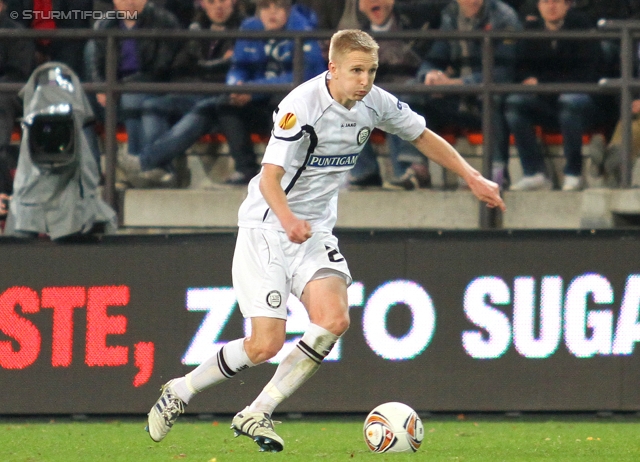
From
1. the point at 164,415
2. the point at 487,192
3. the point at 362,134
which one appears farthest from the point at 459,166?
the point at 164,415

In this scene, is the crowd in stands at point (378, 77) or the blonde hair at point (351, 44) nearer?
the blonde hair at point (351, 44)

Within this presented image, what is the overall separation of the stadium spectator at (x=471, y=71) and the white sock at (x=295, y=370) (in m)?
3.16

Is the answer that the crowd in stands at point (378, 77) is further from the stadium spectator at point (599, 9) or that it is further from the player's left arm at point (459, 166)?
the player's left arm at point (459, 166)

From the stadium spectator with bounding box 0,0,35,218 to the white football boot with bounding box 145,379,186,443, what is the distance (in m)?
3.03

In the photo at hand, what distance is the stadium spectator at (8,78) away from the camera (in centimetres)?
866

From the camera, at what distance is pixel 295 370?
6.02 metres

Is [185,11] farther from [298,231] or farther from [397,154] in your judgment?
[298,231]

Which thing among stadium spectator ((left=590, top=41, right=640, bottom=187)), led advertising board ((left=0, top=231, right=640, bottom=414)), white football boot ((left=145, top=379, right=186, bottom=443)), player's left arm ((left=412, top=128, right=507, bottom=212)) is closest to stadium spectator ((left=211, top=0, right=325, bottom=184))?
led advertising board ((left=0, top=231, right=640, bottom=414))

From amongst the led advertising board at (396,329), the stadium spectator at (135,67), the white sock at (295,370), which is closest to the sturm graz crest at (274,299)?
the white sock at (295,370)

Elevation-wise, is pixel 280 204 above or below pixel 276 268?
above

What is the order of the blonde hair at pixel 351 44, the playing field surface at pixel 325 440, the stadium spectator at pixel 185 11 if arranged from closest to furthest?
the blonde hair at pixel 351 44 < the playing field surface at pixel 325 440 < the stadium spectator at pixel 185 11

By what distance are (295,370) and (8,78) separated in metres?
4.24

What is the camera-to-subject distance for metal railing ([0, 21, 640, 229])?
8.46 meters

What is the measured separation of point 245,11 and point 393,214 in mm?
2099
